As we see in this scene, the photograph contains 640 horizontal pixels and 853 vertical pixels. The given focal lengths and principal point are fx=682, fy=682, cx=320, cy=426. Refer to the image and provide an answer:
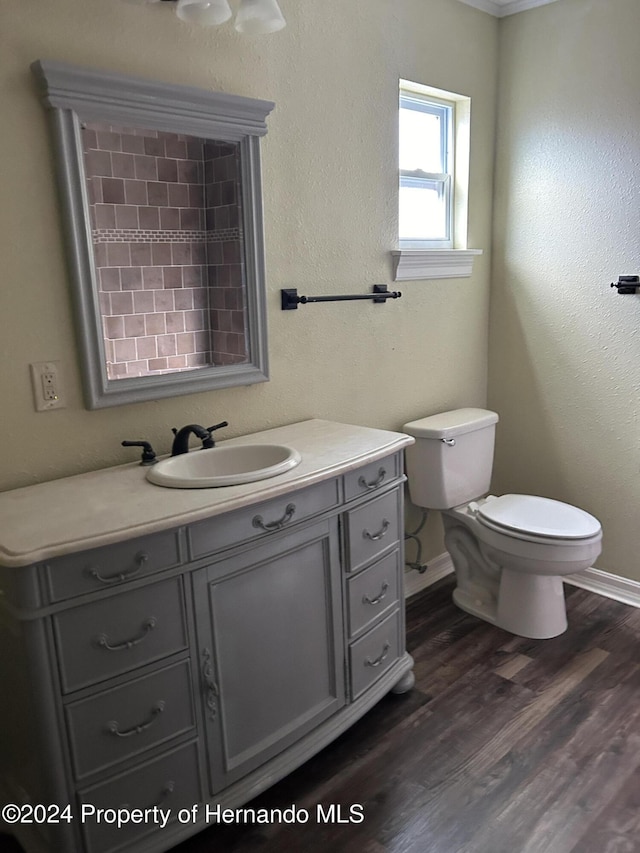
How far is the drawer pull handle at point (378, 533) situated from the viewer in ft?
6.61

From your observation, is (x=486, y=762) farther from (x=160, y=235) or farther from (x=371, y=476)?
(x=160, y=235)

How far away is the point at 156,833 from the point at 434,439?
1612 millimetres

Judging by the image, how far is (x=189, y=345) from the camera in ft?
6.62

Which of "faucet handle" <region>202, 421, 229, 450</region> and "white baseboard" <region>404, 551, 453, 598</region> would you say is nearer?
"faucet handle" <region>202, 421, 229, 450</region>

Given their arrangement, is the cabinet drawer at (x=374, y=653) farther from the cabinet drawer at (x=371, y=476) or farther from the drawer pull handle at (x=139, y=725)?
the drawer pull handle at (x=139, y=725)

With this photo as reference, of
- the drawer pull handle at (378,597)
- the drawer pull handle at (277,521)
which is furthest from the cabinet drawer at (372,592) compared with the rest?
the drawer pull handle at (277,521)

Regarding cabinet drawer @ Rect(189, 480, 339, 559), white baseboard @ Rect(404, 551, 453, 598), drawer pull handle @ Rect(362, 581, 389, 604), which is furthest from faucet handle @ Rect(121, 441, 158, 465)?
white baseboard @ Rect(404, 551, 453, 598)

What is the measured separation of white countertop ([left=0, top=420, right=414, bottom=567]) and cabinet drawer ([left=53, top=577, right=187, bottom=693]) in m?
0.15

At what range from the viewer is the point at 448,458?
2.67 metres

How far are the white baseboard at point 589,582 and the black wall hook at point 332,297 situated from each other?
46.8 inches

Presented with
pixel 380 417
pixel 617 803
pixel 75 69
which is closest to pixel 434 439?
pixel 380 417

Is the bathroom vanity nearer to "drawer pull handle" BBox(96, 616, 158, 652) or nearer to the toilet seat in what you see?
"drawer pull handle" BBox(96, 616, 158, 652)

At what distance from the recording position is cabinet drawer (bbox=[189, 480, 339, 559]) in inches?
61.7

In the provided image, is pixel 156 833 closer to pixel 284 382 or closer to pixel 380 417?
pixel 284 382
